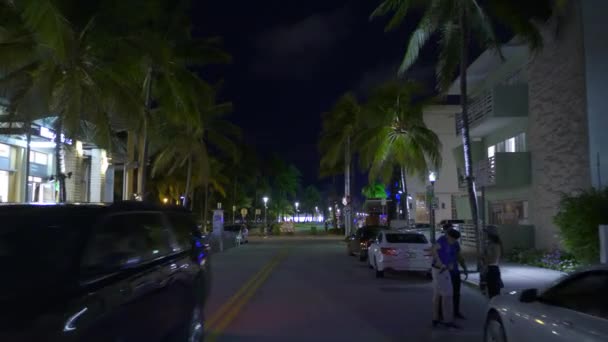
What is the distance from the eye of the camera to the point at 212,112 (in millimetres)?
39375

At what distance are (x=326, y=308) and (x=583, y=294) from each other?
6.98 metres

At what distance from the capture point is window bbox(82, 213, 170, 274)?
181 inches

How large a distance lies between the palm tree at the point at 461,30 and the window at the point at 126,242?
1252 cm

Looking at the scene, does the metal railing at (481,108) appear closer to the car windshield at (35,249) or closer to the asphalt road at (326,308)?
the asphalt road at (326,308)

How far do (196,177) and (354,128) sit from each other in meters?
15.7

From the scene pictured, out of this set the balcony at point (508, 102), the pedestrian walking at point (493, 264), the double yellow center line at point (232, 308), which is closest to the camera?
the double yellow center line at point (232, 308)

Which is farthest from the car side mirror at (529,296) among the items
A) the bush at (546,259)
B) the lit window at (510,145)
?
the lit window at (510,145)

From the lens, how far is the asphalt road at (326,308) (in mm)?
9289

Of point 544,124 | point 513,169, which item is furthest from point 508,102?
point 513,169

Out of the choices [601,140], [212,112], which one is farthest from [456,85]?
[212,112]

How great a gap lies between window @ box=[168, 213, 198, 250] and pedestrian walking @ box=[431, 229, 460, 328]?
4.18 meters

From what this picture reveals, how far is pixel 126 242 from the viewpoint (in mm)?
5223

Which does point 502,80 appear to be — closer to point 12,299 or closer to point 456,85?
point 456,85

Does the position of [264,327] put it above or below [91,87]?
below
